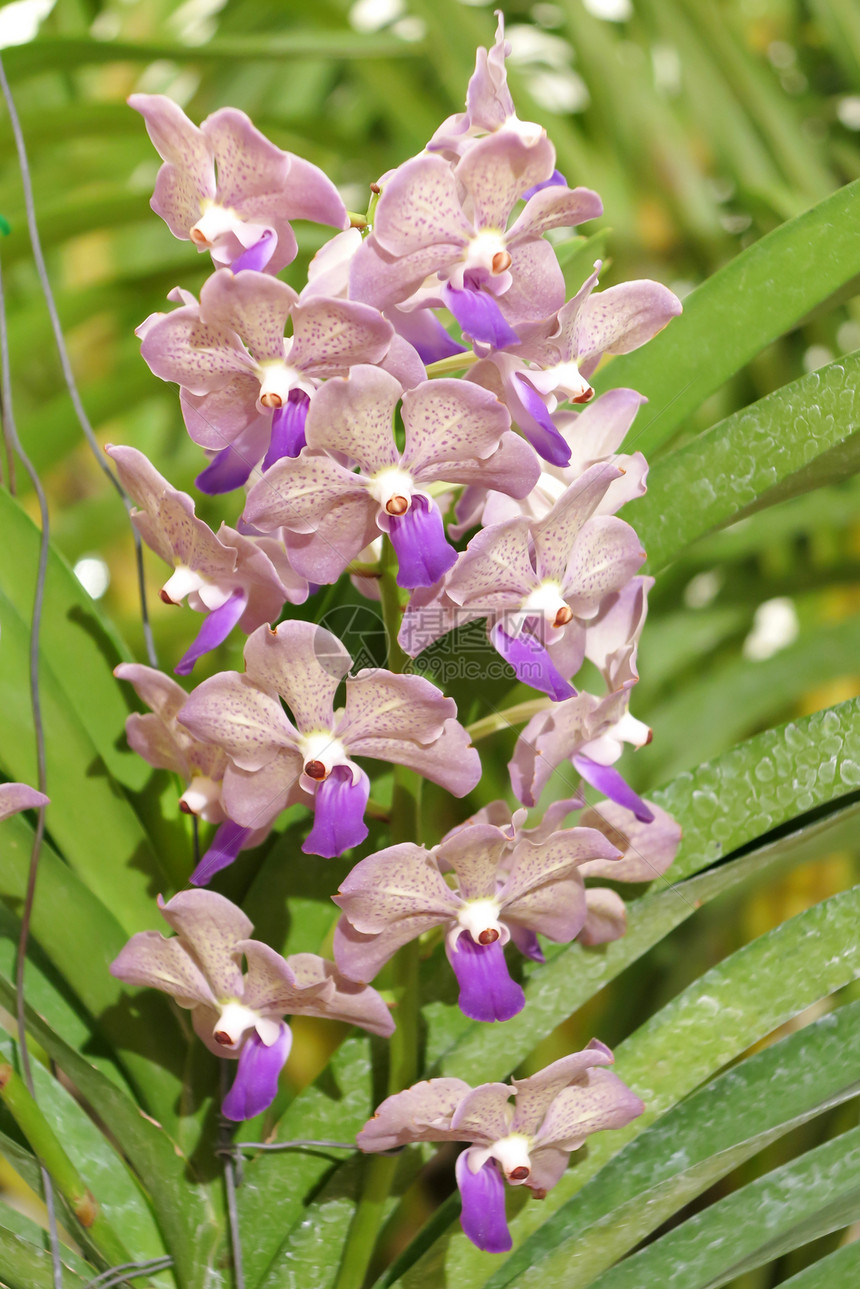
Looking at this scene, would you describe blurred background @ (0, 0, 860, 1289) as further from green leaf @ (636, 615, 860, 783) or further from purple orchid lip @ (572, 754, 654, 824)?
purple orchid lip @ (572, 754, 654, 824)

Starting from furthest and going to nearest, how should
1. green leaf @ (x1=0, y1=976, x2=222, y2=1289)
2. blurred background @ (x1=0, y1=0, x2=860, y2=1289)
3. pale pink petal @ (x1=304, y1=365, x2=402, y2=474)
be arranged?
blurred background @ (x1=0, y1=0, x2=860, y2=1289), green leaf @ (x1=0, y1=976, x2=222, y2=1289), pale pink petal @ (x1=304, y1=365, x2=402, y2=474)

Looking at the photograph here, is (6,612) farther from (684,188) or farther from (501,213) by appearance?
(684,188)

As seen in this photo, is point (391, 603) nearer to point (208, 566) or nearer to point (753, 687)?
point (208, 566)

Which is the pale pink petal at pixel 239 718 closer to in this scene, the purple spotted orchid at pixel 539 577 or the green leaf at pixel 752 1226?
the purple spotted orchid at pixel 539 577

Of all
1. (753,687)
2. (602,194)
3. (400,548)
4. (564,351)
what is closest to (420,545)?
(400,548)

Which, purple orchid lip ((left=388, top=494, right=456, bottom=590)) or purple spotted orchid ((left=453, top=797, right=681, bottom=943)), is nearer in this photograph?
purple orchid lip ((left=388, top=494, right=456, bottom=590))

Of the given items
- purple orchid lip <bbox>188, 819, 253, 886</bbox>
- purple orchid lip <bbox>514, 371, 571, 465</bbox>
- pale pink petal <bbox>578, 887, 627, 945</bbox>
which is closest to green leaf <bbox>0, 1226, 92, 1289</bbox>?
purple orchid lip <bbox>188, 819, 253, 886</bbox>
